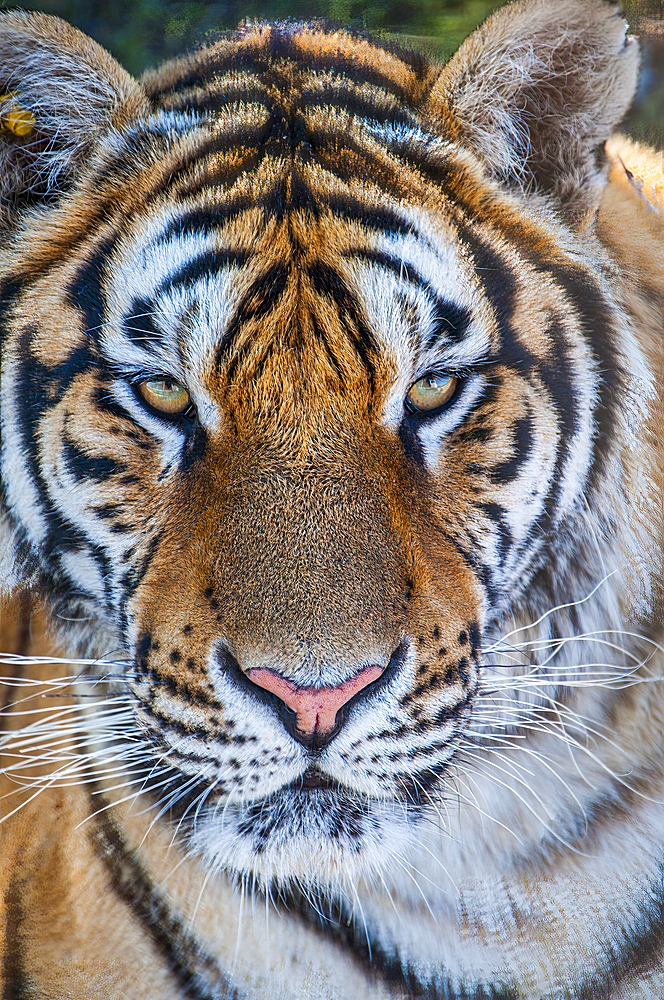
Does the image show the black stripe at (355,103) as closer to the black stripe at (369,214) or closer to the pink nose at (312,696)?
the black stripe at (369,214)

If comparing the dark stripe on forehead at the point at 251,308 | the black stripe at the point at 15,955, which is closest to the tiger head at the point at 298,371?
the dark stripe on forehead at the point at 251,308

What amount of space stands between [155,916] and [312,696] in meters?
0.33

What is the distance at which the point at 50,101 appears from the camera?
0.62 meters

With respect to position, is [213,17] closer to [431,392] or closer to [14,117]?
[14,117]

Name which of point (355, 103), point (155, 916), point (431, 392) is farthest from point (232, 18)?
point (155, 916)

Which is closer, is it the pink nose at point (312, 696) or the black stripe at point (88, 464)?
the pink nose at point (312, 696)

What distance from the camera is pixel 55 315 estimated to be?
2.12 ft

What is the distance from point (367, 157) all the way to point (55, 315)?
31 centimetres

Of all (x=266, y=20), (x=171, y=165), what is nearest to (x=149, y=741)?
(x=171, y=165)

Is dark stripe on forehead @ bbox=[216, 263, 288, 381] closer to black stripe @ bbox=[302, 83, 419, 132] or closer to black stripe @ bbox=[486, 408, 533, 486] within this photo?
black stripe @ bbox=[302, 83, 419, 132]

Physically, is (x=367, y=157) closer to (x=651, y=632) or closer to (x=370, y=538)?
(x=370, y=538)

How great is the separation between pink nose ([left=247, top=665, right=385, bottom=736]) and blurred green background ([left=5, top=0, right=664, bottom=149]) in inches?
20.3

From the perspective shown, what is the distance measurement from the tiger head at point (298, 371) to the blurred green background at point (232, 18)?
1cm

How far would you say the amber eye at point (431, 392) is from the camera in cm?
64
